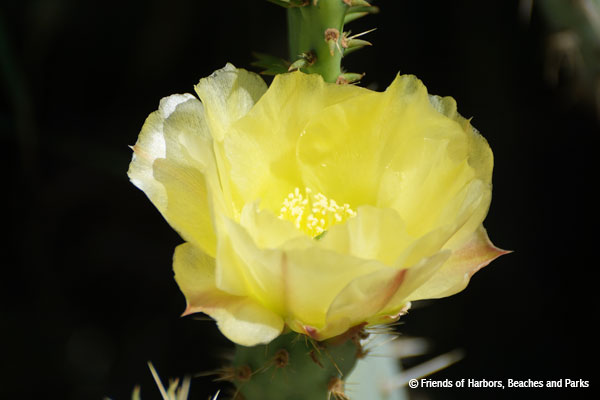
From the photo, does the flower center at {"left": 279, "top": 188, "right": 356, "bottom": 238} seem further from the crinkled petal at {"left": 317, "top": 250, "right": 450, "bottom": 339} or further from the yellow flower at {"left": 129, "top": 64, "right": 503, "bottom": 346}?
the crinkled petal at {"left": 317, "top": 250, "right": 450, "bottom": 339}

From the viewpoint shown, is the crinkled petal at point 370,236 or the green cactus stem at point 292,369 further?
the green cactus stem at point 292,369

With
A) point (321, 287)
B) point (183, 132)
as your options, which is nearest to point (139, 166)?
point (183, 132)

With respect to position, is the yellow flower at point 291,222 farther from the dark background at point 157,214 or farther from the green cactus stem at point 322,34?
the dark background at point 157,214

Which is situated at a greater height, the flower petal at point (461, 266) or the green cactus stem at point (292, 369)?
the flower petal at point (461, 266)

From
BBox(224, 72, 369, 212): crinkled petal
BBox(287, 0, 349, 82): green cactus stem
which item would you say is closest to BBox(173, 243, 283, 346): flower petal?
BBox(224, 72, 369, 212): crinkled petal

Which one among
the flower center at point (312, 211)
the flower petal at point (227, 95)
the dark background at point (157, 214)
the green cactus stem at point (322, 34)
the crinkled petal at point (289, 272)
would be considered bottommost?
the dark background at point (157, 214)

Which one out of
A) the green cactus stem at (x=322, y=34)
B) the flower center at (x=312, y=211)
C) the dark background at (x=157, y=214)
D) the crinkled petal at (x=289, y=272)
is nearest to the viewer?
the crinkled petal at (x=289, y=272)

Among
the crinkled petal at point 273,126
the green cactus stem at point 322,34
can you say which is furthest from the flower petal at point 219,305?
→ the green cactus stem at point 322,34

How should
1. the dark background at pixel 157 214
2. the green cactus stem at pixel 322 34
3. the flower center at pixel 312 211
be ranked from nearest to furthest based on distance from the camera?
the green cactus stem at pixel 322 34
the flower center at pixel 312 211
the dark background at pixel 157 214

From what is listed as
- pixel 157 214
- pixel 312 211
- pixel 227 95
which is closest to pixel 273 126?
pixel 227 95
